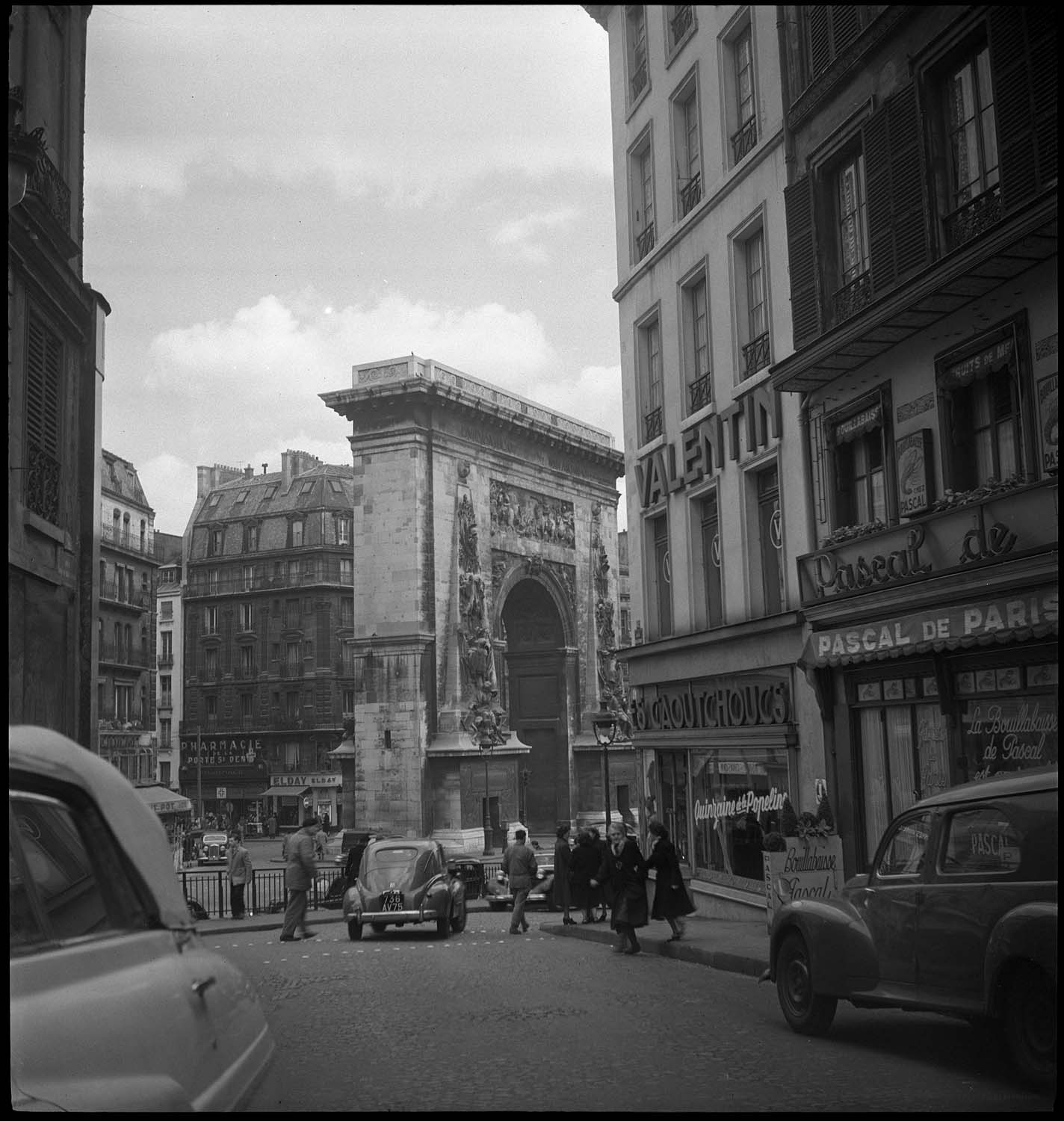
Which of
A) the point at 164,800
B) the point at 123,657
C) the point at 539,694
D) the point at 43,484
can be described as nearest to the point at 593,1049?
the point at 164,800

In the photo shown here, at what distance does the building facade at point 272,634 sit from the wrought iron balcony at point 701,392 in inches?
1193

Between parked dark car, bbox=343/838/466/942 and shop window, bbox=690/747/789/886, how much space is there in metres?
4.21

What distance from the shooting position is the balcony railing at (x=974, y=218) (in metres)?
13.7

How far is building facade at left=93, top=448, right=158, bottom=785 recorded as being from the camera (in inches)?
613

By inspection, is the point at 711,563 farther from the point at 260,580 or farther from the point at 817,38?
the point at 260,580

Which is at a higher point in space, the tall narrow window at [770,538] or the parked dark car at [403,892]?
the tall narrow window at [770,538]

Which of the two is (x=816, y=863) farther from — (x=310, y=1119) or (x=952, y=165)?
(x=310, y=1119)

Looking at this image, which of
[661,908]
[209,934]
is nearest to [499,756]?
[209,934]

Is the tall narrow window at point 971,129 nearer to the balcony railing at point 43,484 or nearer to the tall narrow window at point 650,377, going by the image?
the balcony railing at point 43,484

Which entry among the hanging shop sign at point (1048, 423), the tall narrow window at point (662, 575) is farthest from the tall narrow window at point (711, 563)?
the hanging shop sign at point (1048, 423)

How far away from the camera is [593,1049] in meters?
9.33

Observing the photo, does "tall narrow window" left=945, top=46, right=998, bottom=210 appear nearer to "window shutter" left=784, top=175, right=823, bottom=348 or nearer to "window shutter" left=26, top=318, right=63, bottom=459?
"window shutter" left=784, top=175, right=823, bottom=348

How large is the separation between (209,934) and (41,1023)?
20.8m

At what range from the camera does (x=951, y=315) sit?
1469 centimetres
